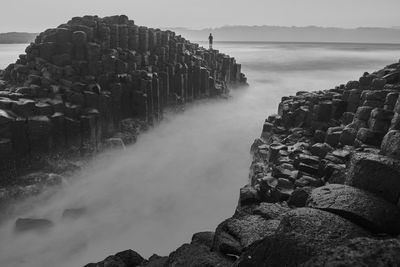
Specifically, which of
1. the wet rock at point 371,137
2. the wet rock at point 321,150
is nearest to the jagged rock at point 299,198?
the wet rock at point 321,150

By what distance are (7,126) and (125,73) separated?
13672mm

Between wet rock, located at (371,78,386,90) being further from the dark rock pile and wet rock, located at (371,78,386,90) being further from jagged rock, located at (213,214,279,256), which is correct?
jagged rock, located at (213,214,279,256)

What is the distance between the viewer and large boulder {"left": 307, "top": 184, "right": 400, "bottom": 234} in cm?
779

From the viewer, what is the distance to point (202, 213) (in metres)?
25.4

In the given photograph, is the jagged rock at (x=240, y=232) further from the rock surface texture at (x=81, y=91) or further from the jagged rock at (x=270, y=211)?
the rock surface texture at (x=81, y=91)

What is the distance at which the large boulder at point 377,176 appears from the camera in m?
8.65

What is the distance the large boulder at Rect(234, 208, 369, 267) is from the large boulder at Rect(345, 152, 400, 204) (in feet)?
5.88

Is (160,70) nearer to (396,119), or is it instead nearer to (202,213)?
(202,213)

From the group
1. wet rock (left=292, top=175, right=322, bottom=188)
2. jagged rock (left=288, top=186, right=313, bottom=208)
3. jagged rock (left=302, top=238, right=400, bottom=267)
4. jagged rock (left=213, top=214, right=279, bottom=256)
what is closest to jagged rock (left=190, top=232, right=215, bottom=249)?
jagged rock (left=213, top=214, right=279, bottom=256)

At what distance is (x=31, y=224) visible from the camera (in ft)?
75.5

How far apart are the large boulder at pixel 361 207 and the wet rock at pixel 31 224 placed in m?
19.9

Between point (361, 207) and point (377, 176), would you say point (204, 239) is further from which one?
point (377, 176)

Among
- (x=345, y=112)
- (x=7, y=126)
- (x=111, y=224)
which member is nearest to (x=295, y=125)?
(x=345, y=112)

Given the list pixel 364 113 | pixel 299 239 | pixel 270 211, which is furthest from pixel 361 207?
pixel 364 113
